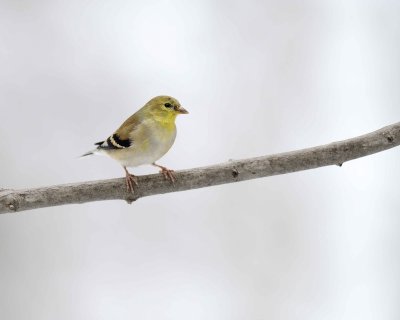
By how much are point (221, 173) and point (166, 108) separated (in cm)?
26

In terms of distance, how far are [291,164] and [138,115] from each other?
0.46 m

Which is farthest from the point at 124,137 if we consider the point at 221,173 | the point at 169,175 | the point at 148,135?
the point at 221,173

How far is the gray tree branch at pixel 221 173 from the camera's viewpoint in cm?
123

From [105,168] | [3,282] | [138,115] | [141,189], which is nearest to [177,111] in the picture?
[138,115]

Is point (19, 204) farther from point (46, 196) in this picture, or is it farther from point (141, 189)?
point (141, 189)

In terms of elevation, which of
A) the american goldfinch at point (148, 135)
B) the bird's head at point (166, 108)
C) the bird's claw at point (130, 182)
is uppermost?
the bird's head at point (166, 108)

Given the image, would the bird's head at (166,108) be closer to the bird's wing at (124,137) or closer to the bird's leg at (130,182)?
the bird's wing at (124,137)

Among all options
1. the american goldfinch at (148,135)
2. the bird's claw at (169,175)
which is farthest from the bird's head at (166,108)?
the bird's claw at (169,175)

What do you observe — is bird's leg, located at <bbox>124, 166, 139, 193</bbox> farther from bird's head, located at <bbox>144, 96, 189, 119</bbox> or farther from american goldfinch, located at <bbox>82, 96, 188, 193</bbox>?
bird's head, located at <bbox>144, 96, 189, 119</bbox>

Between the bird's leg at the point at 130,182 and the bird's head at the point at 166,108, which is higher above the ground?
the bird's head at the point at 166,108

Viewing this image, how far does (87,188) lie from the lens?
4.08ft

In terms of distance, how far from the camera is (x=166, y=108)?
4.54 feet

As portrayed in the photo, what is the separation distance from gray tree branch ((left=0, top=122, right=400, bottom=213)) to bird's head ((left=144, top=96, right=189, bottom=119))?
0.64ft

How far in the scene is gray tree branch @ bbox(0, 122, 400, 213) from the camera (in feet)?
4.05
